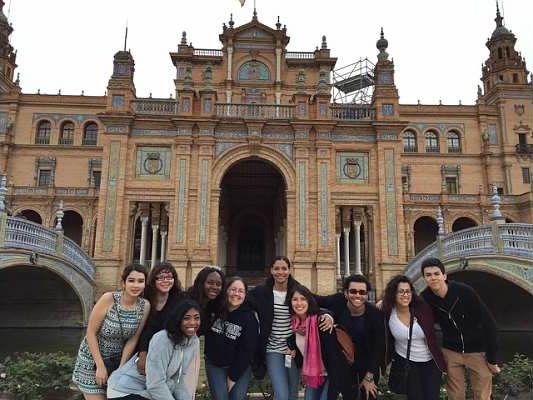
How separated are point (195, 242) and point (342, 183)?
6523mm

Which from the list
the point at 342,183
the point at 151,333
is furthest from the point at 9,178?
the point at 151,333

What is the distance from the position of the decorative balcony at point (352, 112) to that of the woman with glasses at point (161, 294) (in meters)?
16.9

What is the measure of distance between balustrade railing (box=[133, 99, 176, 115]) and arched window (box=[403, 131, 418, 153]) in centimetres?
2003

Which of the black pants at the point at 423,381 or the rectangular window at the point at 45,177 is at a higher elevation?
the rectangular window at the point at 45,177

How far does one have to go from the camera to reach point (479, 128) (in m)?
33.8

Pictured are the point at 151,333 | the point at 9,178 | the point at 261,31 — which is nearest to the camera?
the point at 151,333

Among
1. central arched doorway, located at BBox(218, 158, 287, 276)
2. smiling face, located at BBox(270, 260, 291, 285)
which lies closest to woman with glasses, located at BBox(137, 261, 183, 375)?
smiling face, located at BBox(270, 260, 291, 285)

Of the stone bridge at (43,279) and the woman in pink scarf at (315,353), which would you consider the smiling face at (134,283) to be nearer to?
the woman in pink scarf at (315,353)

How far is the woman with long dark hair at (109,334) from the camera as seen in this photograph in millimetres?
3664

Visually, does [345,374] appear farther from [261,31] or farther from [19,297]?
[261,31]

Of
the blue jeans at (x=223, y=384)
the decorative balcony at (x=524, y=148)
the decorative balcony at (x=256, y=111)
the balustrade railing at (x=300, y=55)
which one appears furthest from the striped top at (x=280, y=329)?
the decorative balcony at (x=524, y=148)

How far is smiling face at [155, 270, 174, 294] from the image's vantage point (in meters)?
3.99

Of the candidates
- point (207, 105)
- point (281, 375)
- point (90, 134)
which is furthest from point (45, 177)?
point (281, 375)

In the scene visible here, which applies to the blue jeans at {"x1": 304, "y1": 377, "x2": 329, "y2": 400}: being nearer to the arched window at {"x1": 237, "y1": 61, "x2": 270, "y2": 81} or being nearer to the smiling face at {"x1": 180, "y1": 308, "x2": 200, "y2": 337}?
the smiling face at {"x1": 180, "y1": 308, "x2": 200, "y2": 337}
